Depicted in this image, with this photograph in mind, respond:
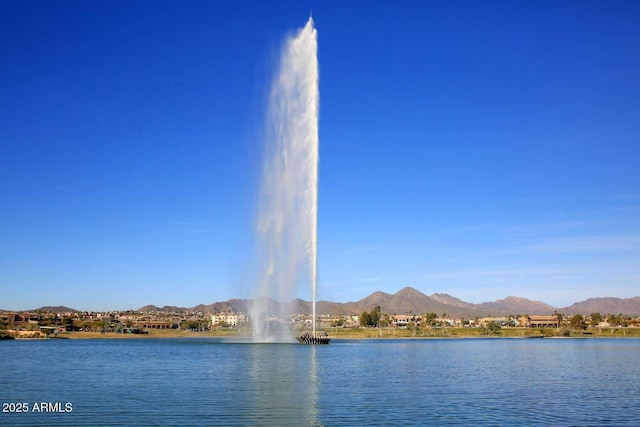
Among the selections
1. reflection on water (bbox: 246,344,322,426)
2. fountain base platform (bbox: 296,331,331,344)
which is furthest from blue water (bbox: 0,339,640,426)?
fountain base platform (bbox: 296,331,331,344)

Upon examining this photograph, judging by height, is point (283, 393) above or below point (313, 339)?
below

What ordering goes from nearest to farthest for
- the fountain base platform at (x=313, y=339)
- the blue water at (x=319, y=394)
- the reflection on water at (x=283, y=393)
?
the blue water at (x=319, y=394) < the reflection on water at (x=283, y=393) < the fountain base platform at (x=313, y=339)

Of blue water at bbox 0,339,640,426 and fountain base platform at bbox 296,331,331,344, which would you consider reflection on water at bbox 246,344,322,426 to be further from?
fountain base platform at bbox 296,331,331,344

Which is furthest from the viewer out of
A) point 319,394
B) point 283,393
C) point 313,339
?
point 313,339

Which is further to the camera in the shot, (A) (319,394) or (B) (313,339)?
(B) (313,339)

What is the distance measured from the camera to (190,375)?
52.5m

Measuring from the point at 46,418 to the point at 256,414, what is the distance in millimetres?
10427

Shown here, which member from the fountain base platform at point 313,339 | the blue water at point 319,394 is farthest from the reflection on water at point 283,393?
the fountain base platform at point 313,339

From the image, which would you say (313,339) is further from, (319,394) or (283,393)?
(319,394)

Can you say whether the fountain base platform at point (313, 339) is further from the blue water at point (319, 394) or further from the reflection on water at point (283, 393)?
the blue water at point (319, 394)

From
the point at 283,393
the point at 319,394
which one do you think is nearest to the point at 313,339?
the point at 283,393

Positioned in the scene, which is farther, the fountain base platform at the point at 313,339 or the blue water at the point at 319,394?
the fountain base platform at the point at 313,339

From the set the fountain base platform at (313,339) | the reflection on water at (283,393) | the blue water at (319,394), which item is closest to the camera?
the blue water at (319,394)

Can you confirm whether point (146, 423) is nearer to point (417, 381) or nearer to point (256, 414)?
point (256, 414)
